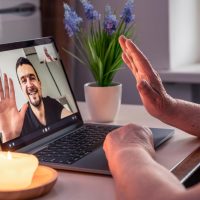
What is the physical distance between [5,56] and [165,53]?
972 mm

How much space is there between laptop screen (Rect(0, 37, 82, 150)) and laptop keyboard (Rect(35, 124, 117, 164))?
0.04 meters

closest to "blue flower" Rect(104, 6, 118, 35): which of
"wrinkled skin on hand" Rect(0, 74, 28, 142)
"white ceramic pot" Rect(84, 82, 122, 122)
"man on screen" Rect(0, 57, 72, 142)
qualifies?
"white ceramic pot" Rect(84, 82, 122, 122)

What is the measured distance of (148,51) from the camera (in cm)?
219

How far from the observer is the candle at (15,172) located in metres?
0.98

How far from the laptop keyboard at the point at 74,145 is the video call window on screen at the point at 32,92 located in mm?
61

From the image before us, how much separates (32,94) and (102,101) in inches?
11.4

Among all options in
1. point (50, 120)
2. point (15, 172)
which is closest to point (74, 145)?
point (50, 120)

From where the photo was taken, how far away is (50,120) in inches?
54.7

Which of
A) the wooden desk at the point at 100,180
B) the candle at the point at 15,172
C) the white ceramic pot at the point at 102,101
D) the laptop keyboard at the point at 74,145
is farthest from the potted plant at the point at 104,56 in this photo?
the candle at the point at 15,172

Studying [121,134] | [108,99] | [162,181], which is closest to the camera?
[162,181]

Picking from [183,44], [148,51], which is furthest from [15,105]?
[183,44]

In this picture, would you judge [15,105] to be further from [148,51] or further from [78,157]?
[148,51]

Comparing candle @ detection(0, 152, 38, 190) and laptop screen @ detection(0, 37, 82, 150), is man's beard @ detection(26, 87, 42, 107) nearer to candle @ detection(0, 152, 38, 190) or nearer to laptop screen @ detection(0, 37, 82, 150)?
laptop screen @ detection(0, 37, 82, 150)

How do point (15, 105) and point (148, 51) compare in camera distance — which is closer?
point (15, 105)
